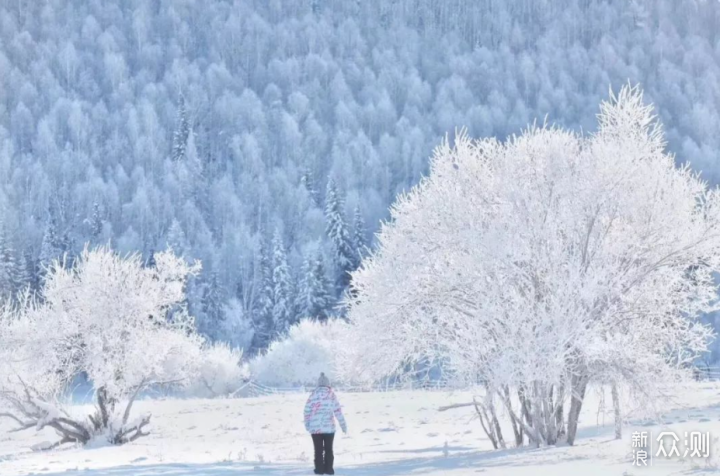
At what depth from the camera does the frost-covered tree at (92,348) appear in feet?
103

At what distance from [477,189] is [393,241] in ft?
6.95

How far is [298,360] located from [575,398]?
169ft

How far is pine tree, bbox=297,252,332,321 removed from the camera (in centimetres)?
8762

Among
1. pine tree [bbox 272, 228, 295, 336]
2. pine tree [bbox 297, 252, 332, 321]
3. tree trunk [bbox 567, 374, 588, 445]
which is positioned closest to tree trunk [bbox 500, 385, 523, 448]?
tree trunk [bbox 567, 374, 588, 445]

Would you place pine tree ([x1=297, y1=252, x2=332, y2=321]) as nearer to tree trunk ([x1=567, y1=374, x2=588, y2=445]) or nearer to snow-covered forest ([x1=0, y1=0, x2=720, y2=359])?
snow-covered forest ([x1=0, y1=0, x2=720, y2=359])

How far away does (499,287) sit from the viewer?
19.1 meters

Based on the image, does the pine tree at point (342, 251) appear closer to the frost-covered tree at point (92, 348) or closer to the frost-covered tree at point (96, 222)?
the frost-covered tree at point (96, 222)

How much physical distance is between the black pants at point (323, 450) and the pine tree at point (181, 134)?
138 m

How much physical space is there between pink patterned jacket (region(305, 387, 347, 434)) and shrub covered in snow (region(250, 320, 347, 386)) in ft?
174

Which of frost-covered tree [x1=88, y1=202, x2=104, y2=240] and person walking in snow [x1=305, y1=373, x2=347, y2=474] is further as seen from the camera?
frost-covered tree [x1=88, y1=202, x2=104, y2=240]

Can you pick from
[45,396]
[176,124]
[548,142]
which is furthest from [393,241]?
[176,124]

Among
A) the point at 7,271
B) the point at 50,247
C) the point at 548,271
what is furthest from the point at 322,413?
the point at 50,247

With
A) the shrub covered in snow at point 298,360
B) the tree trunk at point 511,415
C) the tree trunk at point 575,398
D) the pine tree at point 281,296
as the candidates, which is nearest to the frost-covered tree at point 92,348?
the tree trunk at point 511,415

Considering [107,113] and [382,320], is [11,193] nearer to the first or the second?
[107,113]
